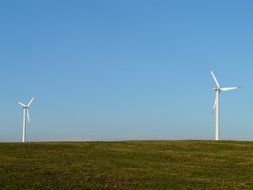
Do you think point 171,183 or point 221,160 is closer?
point 171,183

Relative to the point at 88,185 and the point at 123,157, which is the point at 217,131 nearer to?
the point at 123,157

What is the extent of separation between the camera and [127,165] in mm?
33844

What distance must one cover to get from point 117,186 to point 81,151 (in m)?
15.8

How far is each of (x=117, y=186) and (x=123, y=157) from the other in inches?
506

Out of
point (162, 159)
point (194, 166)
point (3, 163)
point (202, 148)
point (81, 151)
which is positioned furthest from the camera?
point (202, 148)

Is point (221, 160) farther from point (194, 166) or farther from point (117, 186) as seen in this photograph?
point (117, 186)

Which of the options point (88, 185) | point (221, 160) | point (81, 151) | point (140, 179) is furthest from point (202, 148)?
point (88, 185)

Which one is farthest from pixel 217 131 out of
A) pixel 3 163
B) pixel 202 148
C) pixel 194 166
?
pixel 3 163

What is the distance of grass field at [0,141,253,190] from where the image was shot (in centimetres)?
2614

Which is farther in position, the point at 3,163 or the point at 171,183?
the point at 3,163

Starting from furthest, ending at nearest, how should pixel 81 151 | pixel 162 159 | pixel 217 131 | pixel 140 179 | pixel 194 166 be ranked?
pixel 217 131 → pixel 81 151 → pixel 162 159 → pixel 194 166 → pixel 140 179

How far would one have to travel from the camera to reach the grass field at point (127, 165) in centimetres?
2614

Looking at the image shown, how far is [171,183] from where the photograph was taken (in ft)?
87.8

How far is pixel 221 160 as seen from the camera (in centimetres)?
3841
